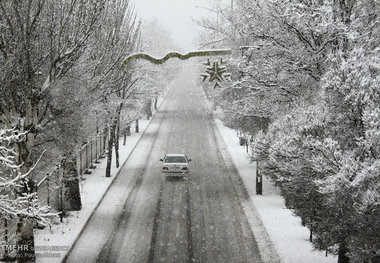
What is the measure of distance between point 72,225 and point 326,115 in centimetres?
1240

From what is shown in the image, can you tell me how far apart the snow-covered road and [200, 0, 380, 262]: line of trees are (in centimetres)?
469

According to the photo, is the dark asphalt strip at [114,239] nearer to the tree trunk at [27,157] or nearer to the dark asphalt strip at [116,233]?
the dark asphalt strip at [116,233]

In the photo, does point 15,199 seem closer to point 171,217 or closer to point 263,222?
point 171,217

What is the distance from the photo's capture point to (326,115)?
37.1ft

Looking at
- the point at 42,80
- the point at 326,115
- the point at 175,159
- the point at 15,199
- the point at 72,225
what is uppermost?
the point at 42,80

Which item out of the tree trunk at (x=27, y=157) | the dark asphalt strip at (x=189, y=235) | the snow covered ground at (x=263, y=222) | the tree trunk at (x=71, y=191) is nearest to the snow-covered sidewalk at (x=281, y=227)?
the snow covered ground at (x=263, y=222)

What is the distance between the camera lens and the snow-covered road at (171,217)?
16812 mm

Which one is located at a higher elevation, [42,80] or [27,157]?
[42,80]

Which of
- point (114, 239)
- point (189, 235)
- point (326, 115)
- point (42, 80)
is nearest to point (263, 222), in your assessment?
point (189, 235)

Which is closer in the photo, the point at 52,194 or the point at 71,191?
the point at 71,191

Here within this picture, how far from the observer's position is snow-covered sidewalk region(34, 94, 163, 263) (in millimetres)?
16359

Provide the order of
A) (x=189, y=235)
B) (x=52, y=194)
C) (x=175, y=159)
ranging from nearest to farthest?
1. (x=189, y=235)
2. (x=52, y=194)
3. (x=175, y=159)

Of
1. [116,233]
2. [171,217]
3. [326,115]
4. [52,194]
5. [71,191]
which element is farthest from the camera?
[52,194]

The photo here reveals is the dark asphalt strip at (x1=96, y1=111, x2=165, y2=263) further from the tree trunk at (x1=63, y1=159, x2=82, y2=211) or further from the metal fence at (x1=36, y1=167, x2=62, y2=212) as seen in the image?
the metal fence at (x1=36, y1=167, x2=62, y2=212)
